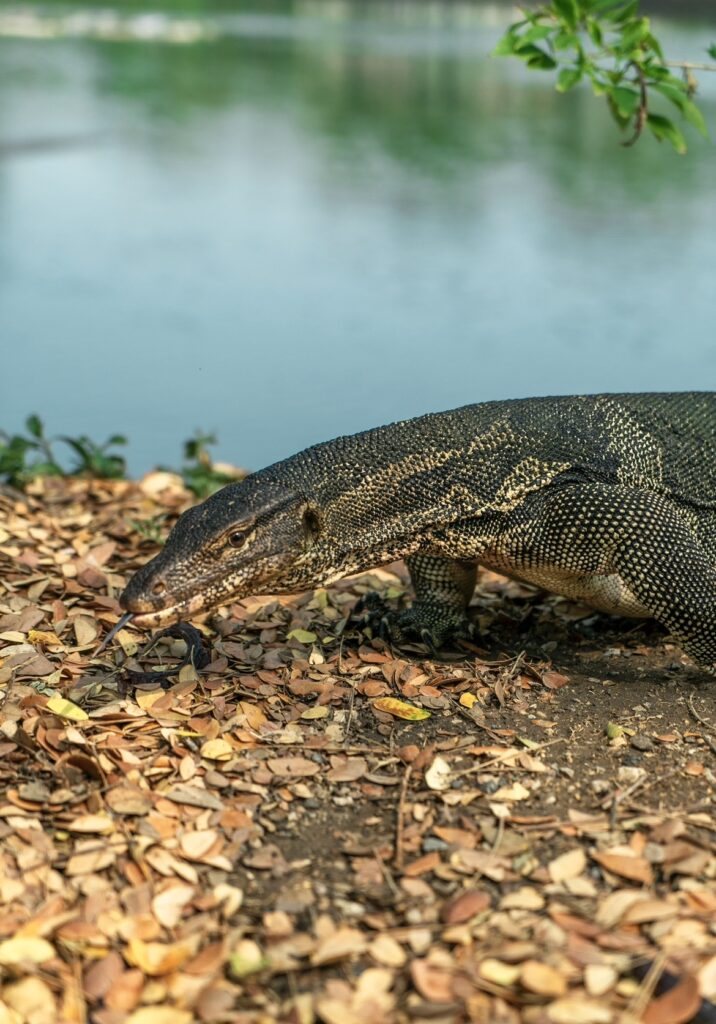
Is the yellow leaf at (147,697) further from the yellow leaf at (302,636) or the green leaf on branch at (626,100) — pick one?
the green leaf on branch at (626,100)

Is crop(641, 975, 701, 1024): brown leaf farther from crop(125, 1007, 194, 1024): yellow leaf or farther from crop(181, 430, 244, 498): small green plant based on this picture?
crop(181, 430, 244, 498): small green plant

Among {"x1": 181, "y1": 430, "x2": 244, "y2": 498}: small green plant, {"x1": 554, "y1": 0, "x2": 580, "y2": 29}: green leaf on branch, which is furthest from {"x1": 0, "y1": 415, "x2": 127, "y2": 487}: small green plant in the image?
{"x1": 554, "y1": 0, "x2": 580, "y2": 29}: green leaf on branch

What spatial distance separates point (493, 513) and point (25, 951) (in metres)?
1.98

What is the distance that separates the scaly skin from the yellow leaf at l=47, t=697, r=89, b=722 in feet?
1.55

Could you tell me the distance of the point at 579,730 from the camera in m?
3.71

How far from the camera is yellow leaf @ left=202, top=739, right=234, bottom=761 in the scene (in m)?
3.54

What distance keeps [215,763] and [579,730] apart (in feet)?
3.55

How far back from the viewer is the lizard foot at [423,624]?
436 cm

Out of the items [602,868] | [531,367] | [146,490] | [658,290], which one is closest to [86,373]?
[146,490]

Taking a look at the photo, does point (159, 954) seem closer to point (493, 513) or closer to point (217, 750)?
point (217, 750)

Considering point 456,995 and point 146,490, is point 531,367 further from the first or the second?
point 456,995

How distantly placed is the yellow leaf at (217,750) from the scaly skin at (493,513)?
38cm

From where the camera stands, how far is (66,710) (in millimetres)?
3699

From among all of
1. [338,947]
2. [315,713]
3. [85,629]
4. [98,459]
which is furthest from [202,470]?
[338,947]
